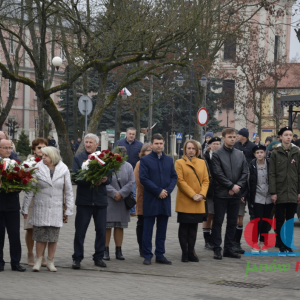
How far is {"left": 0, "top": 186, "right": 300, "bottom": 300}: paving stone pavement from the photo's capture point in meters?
7.16

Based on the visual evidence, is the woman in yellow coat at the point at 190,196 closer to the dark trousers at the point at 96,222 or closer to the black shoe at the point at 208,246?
the black shoe at the point at 208,246

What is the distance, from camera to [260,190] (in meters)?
10.4

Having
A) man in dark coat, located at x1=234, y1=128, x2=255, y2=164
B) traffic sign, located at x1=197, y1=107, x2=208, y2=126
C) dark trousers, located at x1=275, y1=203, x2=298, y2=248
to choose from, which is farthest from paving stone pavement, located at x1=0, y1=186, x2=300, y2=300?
traffic sign, located at x1=197, y1=107, x2=208, y2=126

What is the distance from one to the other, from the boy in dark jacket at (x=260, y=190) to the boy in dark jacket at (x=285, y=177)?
0.53 ft

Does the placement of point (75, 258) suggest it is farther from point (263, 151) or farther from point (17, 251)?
point (263, 151)

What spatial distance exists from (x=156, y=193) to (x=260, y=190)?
2.02m

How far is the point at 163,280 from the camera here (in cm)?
812

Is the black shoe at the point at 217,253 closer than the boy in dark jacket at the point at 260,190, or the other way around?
the black shoe at the point at 217,253

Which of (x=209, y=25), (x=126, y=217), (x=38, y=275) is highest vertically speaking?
(x=209, y=25)

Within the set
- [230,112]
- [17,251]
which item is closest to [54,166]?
[17,251]

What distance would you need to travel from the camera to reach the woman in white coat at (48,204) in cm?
855

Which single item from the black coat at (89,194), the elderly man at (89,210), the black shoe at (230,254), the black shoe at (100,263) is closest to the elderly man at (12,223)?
the elderly man at (89,210)

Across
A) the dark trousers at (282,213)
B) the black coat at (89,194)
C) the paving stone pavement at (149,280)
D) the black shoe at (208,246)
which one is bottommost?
the paving stone pavement at (149,280)

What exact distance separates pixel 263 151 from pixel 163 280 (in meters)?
3.34
